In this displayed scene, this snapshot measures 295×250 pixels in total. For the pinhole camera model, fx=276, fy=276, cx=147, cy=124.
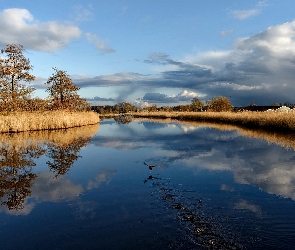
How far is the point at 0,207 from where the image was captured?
21.5 feet

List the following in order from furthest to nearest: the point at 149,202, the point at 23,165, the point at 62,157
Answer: the point at 62,157 → the point at 23,165 → the point at 149,202

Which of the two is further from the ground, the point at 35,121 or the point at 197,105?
the point at 197,105

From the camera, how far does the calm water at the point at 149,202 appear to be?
4.70m

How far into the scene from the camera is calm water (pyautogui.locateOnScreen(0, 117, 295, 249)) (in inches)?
185

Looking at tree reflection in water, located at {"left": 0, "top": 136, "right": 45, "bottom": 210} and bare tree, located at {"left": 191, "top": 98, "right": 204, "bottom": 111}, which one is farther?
bare tree, located at {"left": 191, "top": 98, "right": 204, "bottom": 111}

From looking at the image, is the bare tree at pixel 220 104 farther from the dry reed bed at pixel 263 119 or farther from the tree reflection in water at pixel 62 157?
the tree reflection in water at pixel 62 157

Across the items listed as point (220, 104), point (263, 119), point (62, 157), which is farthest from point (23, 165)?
point (220, 104)

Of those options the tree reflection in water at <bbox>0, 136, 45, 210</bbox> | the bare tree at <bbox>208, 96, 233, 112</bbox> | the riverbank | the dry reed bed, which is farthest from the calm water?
the bare tree at <bbox>208, 96, 233, 112</bbox>

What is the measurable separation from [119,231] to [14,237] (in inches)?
74.4

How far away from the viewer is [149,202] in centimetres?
661

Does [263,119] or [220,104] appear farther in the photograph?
[220,104]

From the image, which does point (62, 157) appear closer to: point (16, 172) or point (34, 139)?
point (16, 172)

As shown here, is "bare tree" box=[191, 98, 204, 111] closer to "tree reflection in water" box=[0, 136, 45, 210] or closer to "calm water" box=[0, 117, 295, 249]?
"tree reflection in water" box=[0, 136, 45, 210]

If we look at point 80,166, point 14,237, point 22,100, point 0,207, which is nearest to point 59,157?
point 80,166
